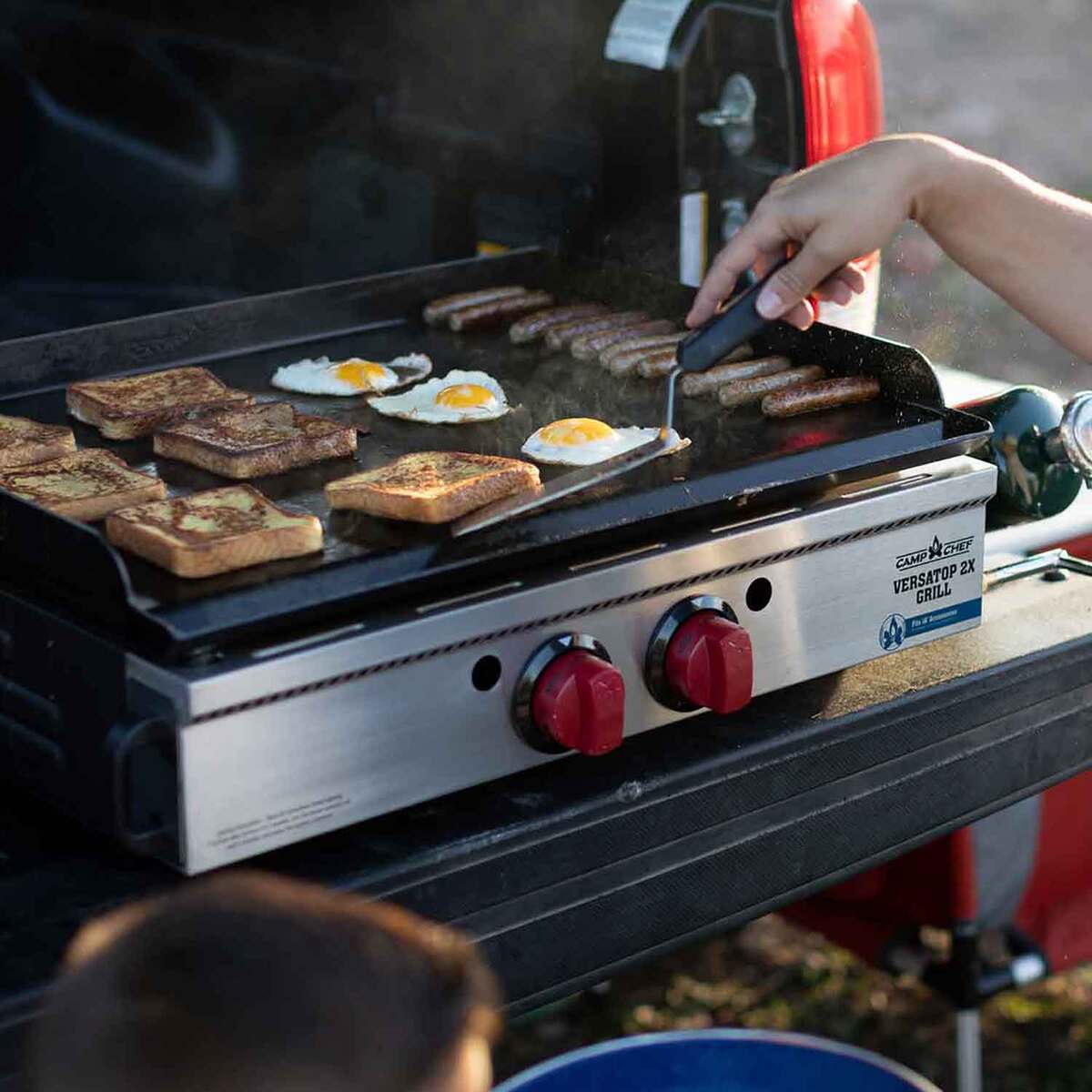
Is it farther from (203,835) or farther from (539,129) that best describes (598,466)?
(539,129)

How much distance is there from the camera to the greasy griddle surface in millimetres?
1668

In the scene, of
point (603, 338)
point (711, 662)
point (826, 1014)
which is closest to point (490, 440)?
point (603, 338)

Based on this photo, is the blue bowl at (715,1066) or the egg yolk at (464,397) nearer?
the blue bowl at (715,1066)

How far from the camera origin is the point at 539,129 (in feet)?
9.02

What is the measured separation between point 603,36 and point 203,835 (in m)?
1.56

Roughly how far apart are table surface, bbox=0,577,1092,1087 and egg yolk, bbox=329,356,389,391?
670 mm

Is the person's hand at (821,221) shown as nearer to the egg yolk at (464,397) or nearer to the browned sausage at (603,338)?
the browned sausage at (603,338)

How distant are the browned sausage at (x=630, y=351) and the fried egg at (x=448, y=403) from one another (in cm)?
17

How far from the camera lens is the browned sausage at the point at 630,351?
231cm

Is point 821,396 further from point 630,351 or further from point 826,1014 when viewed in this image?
point 826,1014

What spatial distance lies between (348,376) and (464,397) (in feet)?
0.61

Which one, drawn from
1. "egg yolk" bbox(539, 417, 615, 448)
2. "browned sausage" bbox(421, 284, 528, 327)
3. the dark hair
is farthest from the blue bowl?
the dark hair

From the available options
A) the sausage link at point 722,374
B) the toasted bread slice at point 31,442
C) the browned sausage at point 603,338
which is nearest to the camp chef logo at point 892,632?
the sausage link at point 722,374

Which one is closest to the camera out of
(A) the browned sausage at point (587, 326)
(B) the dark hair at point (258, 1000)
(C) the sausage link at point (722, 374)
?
(B) the dark hair at point (258, 1000)
